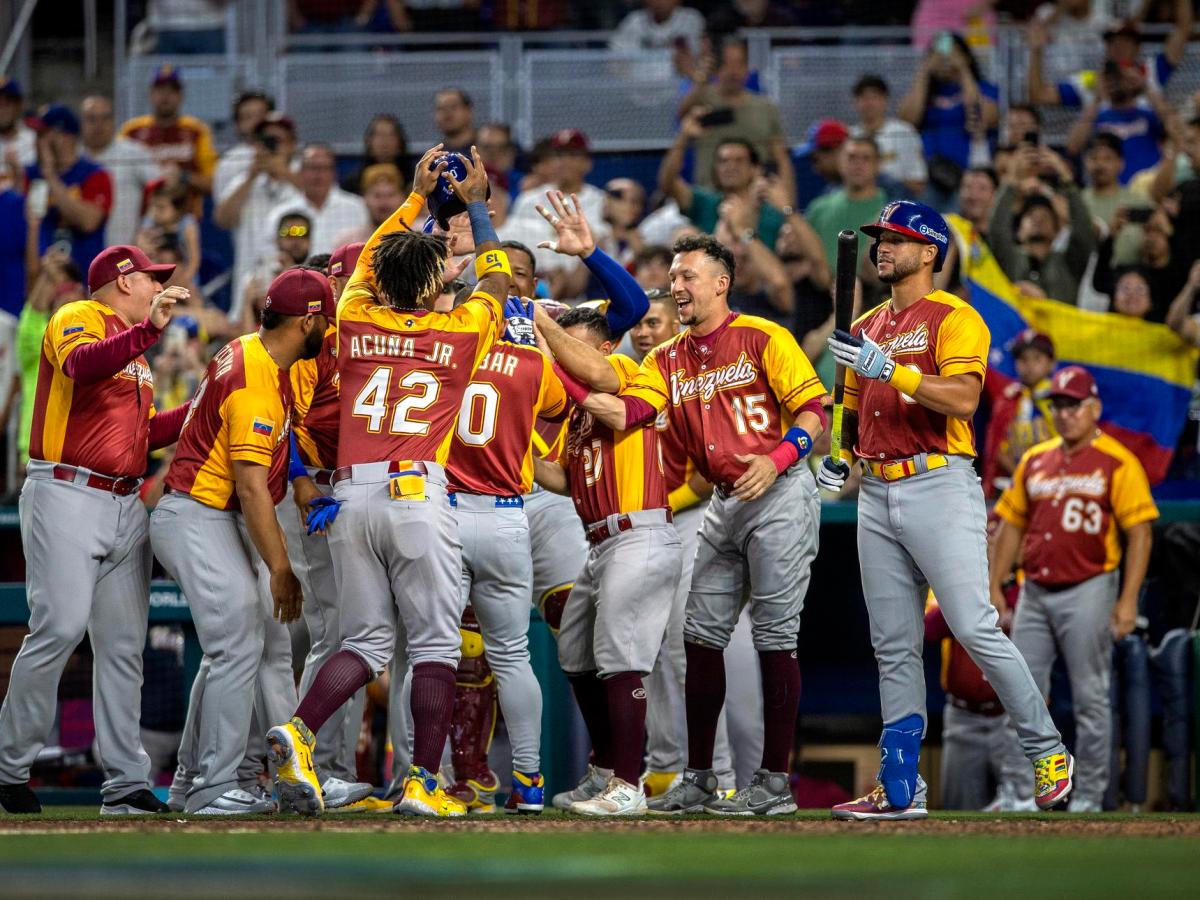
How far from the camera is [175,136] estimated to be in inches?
495

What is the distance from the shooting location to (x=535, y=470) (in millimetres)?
6840

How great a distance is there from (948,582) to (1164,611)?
3757mm

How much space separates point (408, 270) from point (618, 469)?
3.89 feet

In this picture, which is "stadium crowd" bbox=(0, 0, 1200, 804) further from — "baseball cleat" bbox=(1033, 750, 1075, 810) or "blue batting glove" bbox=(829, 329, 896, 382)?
"blue batting glove" bbox=(829, 329, 896, 382)

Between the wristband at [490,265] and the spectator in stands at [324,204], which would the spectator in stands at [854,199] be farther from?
the wristband at [490,265]

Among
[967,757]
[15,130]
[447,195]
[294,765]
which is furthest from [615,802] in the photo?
[15,130]

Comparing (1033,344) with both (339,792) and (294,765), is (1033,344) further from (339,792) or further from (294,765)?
(294,765)

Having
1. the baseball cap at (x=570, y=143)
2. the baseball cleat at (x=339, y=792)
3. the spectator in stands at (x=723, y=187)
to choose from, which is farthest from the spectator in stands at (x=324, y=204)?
the baseball cleat at (x=339, y=792)

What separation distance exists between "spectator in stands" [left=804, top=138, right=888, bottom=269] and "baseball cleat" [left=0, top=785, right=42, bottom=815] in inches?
239

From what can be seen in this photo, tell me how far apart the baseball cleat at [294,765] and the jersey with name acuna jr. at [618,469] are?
1.54 m

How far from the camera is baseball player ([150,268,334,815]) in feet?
19.6

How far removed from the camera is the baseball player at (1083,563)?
8375 millimetres

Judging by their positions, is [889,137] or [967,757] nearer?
[967,757]

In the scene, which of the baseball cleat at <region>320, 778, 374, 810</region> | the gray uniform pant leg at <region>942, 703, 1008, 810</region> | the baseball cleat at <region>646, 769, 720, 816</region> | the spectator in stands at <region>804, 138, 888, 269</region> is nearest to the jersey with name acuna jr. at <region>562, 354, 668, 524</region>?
the baseball cleat at <region>646, 769, 720, 816</region>
